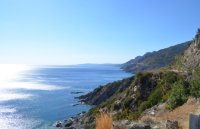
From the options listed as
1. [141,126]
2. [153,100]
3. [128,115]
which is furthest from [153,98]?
[141,126]

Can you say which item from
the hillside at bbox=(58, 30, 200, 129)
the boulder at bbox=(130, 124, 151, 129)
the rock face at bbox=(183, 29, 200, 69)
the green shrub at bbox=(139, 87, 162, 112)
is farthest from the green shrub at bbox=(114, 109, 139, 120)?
the rock face at bbox=(183, 29, 200, 69)

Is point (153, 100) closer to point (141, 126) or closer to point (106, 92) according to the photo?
point (141, 126)

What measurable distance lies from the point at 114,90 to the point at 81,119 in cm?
2970

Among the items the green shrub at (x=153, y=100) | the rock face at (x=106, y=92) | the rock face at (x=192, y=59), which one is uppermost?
the rock face at (x=192, y=59)

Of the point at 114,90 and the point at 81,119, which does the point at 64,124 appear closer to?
the point at 81,119

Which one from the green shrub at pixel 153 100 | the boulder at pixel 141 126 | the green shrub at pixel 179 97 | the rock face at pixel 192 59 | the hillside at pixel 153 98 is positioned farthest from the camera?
the rock face at pixel 192 59

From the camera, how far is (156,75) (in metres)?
64.9

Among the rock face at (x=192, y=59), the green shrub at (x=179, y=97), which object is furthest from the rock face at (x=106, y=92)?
the green shrub at (x=179, y=97)

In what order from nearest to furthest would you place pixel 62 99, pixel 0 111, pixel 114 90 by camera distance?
pixel 0 111 < pixel 114 90 < pixel 62 99

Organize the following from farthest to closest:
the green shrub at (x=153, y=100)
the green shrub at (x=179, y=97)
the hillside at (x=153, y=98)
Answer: the green shrub at (x=153, y=100)
the green shrub at (x=179, y=97)
the hillside at (x=153, y=98)

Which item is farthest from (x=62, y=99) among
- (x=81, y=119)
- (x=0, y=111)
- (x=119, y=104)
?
(x=119, y=104)

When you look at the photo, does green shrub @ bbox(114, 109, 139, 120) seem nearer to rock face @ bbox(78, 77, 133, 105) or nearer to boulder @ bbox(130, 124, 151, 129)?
boulder @ bbox(130, 124, 151, 129)

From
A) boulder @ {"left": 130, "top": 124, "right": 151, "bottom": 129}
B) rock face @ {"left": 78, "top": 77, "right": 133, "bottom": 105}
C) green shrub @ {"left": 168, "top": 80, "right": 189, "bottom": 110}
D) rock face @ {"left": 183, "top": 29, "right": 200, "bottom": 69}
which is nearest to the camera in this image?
boulder @ {"left": 130, "top": 124, "right": 151, "bottom": 129}

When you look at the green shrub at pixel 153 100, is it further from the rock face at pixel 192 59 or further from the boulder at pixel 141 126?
the boulder at pixel 141 126
